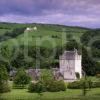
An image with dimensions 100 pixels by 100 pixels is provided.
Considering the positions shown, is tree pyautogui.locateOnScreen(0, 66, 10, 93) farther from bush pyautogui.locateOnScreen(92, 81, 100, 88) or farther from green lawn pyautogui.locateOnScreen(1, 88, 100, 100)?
bush pyautogui.locateOnScreen(92, 81, 100, 88)

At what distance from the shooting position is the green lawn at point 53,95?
47.8 meters

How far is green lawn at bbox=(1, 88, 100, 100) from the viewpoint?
47.8 metres

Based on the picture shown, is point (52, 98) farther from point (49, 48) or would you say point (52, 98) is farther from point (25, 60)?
point (49, 48)

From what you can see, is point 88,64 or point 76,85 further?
point 88,64

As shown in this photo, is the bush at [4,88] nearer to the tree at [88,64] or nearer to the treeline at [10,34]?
the tree at [88,64]

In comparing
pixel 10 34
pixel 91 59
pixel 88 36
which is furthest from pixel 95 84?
pixel 88 36

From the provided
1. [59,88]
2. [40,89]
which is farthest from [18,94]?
[59,88]

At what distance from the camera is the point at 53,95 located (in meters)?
50.4

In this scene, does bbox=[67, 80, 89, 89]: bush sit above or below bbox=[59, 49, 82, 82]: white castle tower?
below

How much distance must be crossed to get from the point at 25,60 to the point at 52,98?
38.3 m

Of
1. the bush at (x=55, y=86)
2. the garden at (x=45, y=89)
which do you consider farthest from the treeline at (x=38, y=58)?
the bush at (x=55, y=86)

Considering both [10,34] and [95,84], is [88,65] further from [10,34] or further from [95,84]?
[10,34]

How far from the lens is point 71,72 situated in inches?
2729

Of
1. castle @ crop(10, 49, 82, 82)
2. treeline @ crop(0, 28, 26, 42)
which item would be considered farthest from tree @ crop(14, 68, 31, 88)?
treeline @ crop(0, 28, 26, 42)
